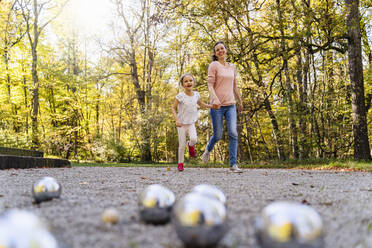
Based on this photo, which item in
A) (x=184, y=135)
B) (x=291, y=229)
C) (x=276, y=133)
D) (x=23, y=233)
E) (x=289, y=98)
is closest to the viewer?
(x=23, y=233)

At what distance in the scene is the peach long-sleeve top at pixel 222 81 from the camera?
5.71 meters

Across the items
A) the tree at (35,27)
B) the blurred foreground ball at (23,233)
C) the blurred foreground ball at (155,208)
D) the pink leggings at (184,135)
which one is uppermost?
the tree at (35,27)

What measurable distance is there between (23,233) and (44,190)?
1.42m

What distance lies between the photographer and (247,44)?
30.9ft

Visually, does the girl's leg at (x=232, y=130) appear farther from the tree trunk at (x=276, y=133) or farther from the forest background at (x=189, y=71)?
the tree trunk at (x=276, y=133)

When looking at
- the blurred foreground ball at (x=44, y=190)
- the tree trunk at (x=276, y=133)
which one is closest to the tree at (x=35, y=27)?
the tree trunk at (x=276, y=133)

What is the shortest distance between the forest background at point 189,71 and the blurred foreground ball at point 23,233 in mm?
8832

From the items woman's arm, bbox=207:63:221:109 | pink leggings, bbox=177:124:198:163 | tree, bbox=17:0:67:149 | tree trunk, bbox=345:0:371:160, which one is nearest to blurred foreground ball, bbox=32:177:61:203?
woman's arm, bbox=207:63:221:109

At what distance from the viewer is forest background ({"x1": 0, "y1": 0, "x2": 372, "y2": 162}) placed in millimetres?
9133

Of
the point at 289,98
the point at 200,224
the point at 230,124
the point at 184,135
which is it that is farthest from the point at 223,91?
the point at 289,98

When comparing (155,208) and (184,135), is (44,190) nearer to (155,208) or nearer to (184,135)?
(155,208)

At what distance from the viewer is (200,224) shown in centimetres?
133

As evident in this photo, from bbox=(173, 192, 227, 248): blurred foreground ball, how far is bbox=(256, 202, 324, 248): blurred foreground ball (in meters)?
0.22

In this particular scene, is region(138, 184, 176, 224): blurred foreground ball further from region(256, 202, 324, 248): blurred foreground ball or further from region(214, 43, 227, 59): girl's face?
region(214, 43, 227, 59): girl's face
